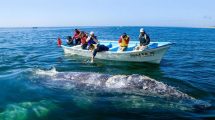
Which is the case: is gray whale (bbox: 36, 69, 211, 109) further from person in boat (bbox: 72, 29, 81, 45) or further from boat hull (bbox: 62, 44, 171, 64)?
person in boat (bbox: 72, 29, 81, 45)

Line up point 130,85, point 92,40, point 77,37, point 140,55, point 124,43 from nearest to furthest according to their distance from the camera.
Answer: point 130,85
point 140,55
point 124,43
point 92,40
point 77,37

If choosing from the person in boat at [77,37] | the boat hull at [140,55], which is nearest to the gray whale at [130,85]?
the boat hull at [140,55]

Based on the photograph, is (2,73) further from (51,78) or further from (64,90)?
(64,90)

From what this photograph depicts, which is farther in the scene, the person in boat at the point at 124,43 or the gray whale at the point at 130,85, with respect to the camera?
the person in boat at the point at 124,43

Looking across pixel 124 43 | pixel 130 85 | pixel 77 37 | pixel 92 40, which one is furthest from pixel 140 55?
pixel 130 85

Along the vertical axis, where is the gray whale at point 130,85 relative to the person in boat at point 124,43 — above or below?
below

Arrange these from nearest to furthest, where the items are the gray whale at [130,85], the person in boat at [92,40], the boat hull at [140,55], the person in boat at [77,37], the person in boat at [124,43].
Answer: the gray whale at [130,85], the boat hull at [140,55], the person in boat at [124,43], the person in boat at [92,40], the person in boat at [77,37]

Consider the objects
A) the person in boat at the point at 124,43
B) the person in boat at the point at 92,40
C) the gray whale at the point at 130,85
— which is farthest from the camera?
the person in boat at the point at 92,40

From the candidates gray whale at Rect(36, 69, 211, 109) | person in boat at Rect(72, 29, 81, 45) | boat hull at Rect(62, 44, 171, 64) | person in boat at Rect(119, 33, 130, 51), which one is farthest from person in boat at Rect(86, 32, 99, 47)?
gray whale at Rect(36, 69, 211, 109)

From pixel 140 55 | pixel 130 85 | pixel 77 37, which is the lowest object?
pixel 130 85

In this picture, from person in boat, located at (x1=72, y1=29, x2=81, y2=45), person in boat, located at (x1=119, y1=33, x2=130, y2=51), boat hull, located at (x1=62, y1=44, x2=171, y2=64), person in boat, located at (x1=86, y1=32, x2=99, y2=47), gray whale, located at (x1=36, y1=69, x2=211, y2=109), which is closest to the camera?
gray whale, located at (x1=36, y1=69, x2=211, y2=109)

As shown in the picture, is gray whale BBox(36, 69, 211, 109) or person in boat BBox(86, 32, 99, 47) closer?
gray whale BBox(36, 69, 211, 109)

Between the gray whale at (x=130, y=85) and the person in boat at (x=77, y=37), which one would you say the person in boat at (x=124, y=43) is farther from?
the gray whale at (x=130, y=85)

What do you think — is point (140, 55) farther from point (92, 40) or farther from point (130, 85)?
point (130, 85)
